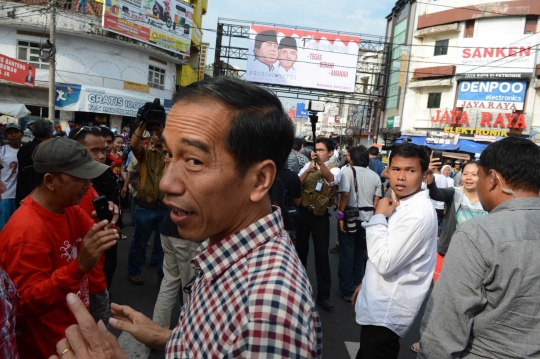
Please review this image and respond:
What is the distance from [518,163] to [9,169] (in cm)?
577

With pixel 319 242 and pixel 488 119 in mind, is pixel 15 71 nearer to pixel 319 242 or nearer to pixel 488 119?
pixel 319 242

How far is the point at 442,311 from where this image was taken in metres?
1.62

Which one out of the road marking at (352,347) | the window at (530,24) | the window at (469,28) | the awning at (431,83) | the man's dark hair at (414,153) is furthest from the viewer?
the awning at (431,83)

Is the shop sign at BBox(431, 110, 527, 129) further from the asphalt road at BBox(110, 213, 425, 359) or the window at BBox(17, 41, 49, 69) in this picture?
the window at BBox(17, 41, 49, 69)

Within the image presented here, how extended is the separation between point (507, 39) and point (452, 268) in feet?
92.1

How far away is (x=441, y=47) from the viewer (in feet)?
88.2

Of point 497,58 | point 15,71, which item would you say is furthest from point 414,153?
point 497,58

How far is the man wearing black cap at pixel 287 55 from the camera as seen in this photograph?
81.4 ft

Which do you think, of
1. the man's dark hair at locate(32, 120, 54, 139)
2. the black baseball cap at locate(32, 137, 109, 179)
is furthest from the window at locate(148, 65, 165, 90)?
the black baseball cap at locate(32, 137, 109, 179)

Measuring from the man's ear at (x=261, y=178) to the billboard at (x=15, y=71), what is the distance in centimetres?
1493

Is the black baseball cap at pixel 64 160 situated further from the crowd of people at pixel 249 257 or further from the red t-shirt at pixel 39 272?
the red t-shirt at pixel 39 272

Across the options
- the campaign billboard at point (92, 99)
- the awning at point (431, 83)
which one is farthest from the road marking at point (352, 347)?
the awning at point (431, 83)

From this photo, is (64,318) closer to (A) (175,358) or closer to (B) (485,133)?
(A) (175,358)

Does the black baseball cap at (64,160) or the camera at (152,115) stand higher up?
the camera at (152,115)
